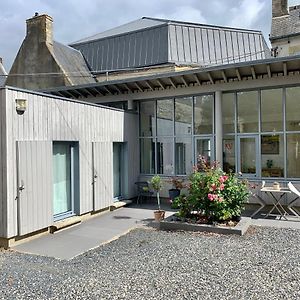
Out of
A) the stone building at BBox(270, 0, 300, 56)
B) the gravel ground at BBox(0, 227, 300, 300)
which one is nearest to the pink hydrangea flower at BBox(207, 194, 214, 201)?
the gravel ground at BBox(0, 227, 300, 300)

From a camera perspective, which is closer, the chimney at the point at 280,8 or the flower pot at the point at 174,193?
the flower pot at the point at 174,193

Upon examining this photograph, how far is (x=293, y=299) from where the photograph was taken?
375cm

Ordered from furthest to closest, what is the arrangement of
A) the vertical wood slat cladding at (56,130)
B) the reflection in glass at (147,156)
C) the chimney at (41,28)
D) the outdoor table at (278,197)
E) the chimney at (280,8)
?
the chimney at (280,8), the chimney at (41,28), the reflection in glass at (147,156), the outdoor table at (278,197), the vertical wood slat cladding at (56,130)

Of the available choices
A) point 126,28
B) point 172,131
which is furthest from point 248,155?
point 126,28

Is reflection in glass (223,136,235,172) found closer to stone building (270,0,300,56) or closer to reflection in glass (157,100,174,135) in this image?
reflection in glass (157,100,174,135)

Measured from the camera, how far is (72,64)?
62.4 feet

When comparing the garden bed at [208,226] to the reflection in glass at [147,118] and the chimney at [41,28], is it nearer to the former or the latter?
the reflection in glass at [147,118]

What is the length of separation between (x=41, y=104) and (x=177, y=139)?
212 inches

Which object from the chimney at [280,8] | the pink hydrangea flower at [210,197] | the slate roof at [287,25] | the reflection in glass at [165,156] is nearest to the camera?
the pink hydrangea flower at [210,197]

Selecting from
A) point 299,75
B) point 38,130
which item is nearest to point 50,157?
point 38,130

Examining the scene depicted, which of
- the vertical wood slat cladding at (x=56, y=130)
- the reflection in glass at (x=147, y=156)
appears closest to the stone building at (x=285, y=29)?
the reflection in glass at (x=147, y=156)

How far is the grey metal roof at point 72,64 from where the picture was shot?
18.0 metres

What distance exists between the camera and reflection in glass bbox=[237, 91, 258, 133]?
1000 centimetres

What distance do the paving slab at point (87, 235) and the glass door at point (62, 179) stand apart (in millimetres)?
533
